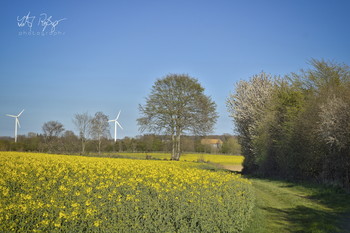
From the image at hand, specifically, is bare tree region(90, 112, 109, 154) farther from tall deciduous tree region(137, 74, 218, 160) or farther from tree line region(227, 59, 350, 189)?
tree line region(227, 59, 350, 189)

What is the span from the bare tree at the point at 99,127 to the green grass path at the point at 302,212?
39673 mm

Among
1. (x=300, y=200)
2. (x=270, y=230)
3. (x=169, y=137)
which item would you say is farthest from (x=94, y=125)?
(x=270, y=230)

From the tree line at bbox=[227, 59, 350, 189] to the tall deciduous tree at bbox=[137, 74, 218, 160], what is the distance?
9.74 m

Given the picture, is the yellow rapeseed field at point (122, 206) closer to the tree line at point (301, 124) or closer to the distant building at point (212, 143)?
the tree line at point (301, 124)

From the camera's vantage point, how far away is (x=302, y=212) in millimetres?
12930

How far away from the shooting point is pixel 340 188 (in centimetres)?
1723

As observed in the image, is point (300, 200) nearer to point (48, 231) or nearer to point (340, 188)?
point (340, 188)

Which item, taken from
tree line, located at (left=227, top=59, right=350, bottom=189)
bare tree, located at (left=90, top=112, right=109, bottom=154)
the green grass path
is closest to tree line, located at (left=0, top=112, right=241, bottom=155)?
bare tree, located at (left=90, top=112, right=109, bottom=154)

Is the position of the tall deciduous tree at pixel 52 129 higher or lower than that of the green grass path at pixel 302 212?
higher

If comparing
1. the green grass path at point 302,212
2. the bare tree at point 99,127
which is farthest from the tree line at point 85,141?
the green grass path at point 302,212

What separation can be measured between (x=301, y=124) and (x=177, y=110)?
79.6ft

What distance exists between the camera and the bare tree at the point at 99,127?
54.1 metres

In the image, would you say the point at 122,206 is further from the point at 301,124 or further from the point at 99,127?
the point at 99,127

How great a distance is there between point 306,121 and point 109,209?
668 inches
